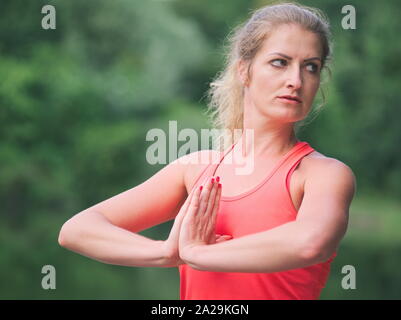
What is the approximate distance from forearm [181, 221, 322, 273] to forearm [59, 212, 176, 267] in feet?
0.42

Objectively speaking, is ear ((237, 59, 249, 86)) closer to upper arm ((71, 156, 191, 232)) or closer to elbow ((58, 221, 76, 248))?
upper arm ((71, 156, 191, 232))

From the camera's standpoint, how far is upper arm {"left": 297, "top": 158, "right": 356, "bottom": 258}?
46.3 inches

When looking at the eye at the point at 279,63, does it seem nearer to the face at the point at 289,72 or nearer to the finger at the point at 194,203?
the face at the point at 289,72

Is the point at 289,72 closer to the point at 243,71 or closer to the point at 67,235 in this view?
the point at 243,71

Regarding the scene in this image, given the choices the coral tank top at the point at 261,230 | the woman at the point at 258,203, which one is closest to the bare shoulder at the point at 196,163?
the woman at the point at 258,203

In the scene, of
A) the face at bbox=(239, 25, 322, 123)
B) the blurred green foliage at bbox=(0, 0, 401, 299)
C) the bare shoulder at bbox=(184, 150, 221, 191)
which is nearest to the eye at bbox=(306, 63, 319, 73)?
the face at bbox=(239, 25, 322, 123)

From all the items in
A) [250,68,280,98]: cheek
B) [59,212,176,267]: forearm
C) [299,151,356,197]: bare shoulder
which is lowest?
[59,212,176,267]: forearm

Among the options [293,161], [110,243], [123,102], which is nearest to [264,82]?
[293,161]

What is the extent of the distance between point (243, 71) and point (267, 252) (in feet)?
1.32

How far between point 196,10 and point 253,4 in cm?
112

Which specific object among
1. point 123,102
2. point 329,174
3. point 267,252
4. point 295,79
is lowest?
point 267,252

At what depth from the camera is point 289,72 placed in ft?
4.32

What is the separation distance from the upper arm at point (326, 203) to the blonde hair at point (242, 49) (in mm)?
226
